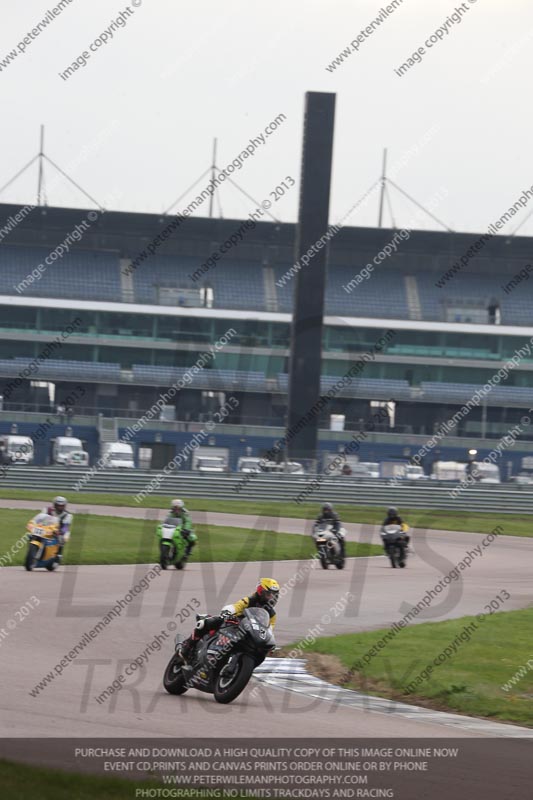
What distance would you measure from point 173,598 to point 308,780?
1140 centimetres

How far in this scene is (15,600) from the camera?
57.7 ft

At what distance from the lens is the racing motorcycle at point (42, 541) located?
22.1 meters

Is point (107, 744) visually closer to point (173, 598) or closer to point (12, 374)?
point (173, 598)

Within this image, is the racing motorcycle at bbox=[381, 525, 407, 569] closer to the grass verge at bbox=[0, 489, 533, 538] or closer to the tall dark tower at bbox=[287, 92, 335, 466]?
the grass verge at bbox=[0, 489, 533, 538]

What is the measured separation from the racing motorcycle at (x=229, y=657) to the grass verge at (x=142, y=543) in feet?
42.5

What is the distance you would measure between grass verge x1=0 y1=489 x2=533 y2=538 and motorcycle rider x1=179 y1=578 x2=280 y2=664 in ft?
102

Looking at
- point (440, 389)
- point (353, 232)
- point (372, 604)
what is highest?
point (353, 232)

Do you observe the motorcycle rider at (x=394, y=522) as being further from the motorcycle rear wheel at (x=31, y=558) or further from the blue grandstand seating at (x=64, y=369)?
the blue grandstand seating at (x=64, y=369)

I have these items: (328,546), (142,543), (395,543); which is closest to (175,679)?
(328,546)

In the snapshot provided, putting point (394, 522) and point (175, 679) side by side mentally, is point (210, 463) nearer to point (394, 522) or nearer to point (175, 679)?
point (394, 522)

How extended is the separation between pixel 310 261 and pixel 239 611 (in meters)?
44.0

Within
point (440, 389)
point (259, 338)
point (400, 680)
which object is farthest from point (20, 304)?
point (400, 680)

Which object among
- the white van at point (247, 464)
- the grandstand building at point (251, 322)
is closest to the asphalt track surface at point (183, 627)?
the white van at point (247, 464)

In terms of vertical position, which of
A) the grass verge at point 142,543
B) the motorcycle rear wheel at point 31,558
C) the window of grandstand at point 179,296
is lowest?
the grass verge at point 142,543
